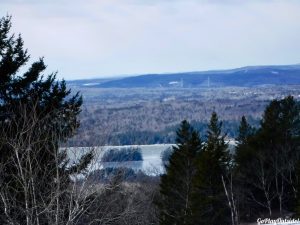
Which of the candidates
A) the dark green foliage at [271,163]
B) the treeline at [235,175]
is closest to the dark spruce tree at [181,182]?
the treeline at [235,175]

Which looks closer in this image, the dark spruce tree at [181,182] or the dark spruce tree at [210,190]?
the dark spruce tree at [210,190]

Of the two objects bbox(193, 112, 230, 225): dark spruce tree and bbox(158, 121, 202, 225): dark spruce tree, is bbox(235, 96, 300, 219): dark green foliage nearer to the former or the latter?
bbox(193, 112, 230, 225): dark spruce tree

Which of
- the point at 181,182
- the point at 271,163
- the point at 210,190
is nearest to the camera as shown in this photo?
the point at 210,190

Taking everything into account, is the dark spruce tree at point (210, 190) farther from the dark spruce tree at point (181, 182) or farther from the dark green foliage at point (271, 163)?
the dark green foliage at point (271, 163)

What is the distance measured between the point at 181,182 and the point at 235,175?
4.72 meters

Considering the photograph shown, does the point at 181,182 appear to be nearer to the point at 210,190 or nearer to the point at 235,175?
the point at 210,190

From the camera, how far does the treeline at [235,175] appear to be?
2897 cm

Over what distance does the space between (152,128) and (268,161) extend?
12279 cm

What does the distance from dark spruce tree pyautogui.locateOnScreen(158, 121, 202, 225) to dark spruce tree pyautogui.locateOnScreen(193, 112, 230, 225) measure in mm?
472

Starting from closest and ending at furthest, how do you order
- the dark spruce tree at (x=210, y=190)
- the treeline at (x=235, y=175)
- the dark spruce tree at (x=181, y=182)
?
the dark spruce tree at (x=210, y=190), the dark spruce tree at (x=181, y=182), the treeline at (x=235, y=175)

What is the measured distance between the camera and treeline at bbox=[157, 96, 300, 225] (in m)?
29.0

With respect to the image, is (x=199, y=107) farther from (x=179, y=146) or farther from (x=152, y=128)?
(x=179, y=146)

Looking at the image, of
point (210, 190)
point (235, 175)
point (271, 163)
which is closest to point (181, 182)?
point (210, 190)

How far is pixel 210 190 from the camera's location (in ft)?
98.1
